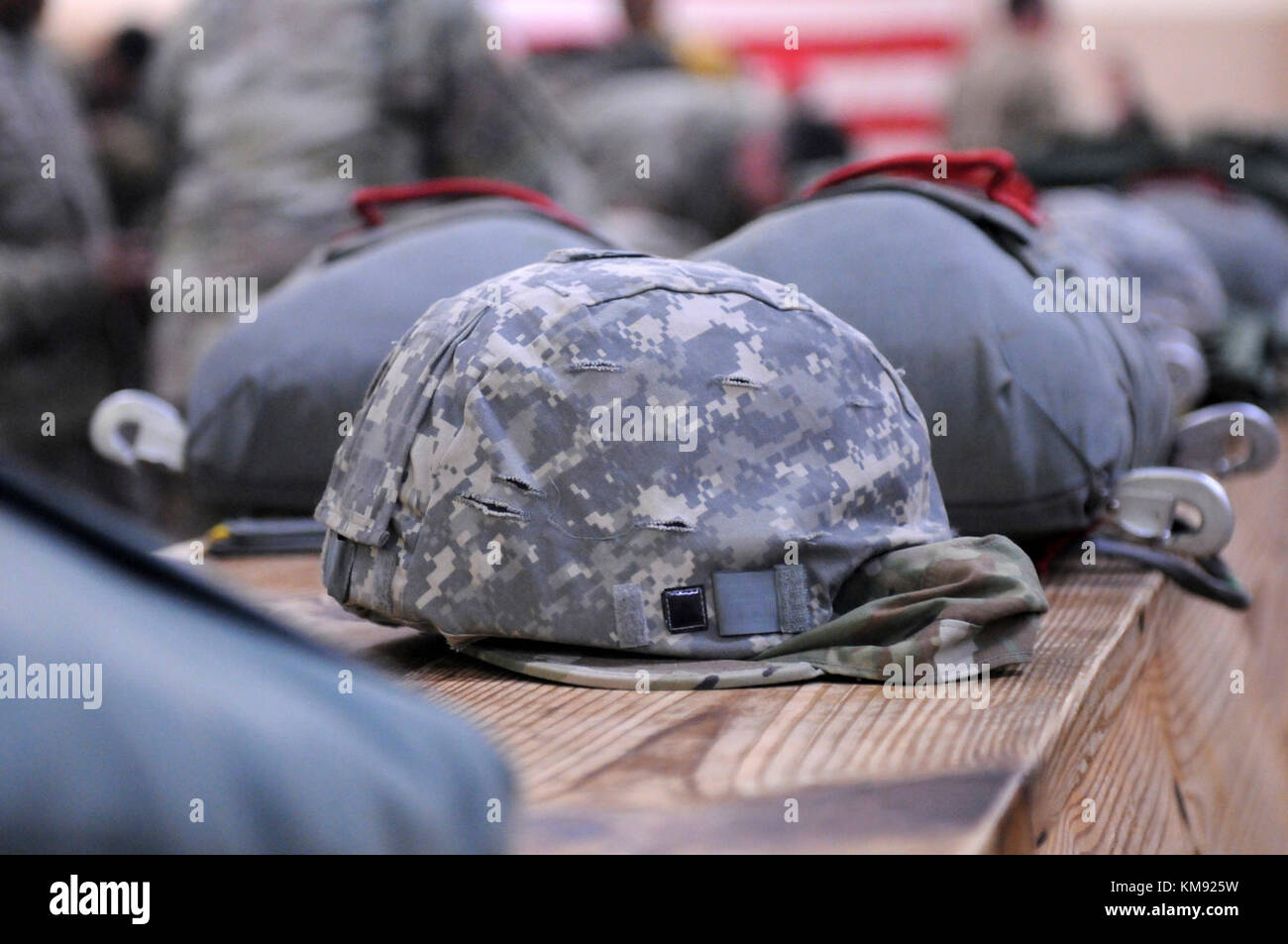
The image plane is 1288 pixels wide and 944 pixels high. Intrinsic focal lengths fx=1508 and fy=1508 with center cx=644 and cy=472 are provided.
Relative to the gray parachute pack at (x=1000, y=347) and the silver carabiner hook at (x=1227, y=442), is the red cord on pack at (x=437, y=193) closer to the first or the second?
the gray parachute pack at (x=1000, y=347)

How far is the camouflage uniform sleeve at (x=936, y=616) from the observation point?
→ 956 millimetres

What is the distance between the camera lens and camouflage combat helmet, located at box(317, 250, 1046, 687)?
965 millimetres

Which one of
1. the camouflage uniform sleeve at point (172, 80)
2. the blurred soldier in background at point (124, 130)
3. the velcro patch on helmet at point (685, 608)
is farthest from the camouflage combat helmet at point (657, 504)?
the blurred soldier in background at point (124, 130)

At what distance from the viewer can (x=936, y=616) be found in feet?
3.16

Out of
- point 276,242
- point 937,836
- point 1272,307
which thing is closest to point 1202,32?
point 1272,307

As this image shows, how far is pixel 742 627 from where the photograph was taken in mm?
993

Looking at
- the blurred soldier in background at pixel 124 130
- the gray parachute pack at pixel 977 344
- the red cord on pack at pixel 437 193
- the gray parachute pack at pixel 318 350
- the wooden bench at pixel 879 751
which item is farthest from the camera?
the blurred soldier in background at pixel 124 130

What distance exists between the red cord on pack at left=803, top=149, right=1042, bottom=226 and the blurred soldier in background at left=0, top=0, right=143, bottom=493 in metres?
1.79

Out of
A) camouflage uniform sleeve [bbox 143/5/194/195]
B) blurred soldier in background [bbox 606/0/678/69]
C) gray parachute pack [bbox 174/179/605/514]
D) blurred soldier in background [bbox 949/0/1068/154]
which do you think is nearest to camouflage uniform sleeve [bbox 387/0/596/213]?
camouflage uniform sleeve [bbox 143/5/194/195]

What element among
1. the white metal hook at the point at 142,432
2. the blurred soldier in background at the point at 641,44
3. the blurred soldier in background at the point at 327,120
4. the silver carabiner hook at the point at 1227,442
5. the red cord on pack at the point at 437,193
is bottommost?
the silver carabiner hook at the point at 1227,442

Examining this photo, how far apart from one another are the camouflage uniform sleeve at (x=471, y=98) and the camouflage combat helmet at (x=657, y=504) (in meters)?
1.43

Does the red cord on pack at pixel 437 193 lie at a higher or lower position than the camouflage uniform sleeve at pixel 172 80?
lower

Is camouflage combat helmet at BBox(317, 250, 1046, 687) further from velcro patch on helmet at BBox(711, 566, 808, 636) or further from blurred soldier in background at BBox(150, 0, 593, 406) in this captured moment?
blurred soldier in background at BBox(150, 0, 593, 406)

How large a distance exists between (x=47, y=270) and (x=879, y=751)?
2.40 m
